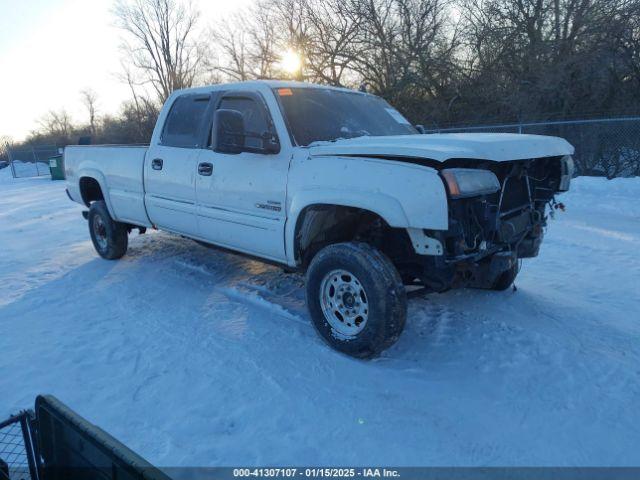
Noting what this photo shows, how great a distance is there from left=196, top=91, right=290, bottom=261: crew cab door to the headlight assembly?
1.39 meters

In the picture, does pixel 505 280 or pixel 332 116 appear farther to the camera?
pixel 505 280

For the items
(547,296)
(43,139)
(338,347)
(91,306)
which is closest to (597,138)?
(547,296)

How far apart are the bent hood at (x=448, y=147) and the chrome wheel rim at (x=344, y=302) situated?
35.1 inches

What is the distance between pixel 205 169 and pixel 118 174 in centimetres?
186

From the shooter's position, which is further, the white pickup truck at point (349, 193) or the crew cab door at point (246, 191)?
the crew cab door at point (246, 191)

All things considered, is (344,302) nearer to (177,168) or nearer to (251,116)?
(251,116)

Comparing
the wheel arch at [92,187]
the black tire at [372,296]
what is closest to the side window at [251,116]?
the black tire at [372,296]

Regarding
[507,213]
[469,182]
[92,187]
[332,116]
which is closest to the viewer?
[469,182]

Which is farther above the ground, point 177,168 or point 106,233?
point 177,168

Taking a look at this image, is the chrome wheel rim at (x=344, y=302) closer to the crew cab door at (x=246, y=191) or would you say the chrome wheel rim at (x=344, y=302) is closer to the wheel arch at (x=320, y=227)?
the wheel arch at (x=320, y=227)

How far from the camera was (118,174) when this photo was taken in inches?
226

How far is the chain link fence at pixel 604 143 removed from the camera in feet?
37.9

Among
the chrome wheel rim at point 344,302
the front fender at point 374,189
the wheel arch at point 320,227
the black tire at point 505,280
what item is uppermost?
the front fender at point 374,189

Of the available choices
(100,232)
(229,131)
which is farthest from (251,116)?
(100,232)
